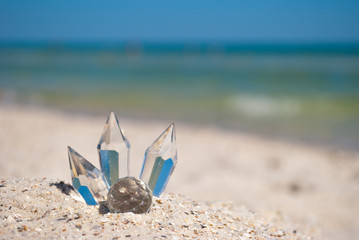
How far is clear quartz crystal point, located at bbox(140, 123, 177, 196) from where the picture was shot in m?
2.10

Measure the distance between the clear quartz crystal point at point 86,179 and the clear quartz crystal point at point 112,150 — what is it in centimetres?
7

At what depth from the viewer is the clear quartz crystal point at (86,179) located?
203cm

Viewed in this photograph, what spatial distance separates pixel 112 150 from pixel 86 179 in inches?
8.9

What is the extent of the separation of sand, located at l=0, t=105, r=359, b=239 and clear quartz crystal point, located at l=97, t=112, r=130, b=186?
279 mm

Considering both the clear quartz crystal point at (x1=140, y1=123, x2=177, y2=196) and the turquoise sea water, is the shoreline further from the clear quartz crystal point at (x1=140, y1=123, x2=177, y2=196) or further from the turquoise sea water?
the clear quartz crystal point at (x1=140, y1=123, x2=177, y2=196)

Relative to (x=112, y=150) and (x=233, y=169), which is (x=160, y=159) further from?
(x=233, y=169)

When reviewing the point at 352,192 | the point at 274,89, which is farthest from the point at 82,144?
the point at 274,89

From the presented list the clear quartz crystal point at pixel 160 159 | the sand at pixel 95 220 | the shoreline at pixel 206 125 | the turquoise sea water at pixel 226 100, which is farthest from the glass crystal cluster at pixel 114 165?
the turquoise sea water at pixel 226 100

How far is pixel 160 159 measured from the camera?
2.10 m

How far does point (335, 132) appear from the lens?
7289mm

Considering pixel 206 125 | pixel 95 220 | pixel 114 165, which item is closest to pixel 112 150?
pixel 114 165

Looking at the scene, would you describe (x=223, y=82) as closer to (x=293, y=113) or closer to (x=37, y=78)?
(x=293, y=113)

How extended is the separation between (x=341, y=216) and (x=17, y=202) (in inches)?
124

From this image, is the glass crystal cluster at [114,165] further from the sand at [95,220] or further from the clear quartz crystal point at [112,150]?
the sand at [95,220]
